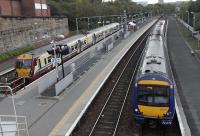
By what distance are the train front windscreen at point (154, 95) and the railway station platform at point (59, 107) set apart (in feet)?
12.7

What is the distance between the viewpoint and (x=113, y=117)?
62.2 ft

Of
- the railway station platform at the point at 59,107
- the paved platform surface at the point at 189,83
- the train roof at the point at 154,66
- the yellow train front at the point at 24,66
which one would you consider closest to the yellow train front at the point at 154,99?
the train roof at the point at 154,66

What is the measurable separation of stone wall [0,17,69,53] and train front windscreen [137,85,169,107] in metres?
28.4

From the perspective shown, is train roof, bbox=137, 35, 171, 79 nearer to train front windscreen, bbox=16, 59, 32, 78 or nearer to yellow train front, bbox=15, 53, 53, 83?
yellow train front, bbox=15, 53, 53, 83

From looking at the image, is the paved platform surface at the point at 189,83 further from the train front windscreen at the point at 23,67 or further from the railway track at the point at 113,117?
the train front windscreen at the point at 23,67

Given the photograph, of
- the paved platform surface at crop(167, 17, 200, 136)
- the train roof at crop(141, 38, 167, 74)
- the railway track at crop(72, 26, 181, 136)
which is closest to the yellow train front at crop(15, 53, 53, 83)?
the railway track at crop(72, 26, 181, 136)

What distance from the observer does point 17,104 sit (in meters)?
20.8

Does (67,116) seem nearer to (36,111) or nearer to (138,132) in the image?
(36,111)

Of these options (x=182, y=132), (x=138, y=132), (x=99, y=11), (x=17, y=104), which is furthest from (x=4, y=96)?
(x=99, y=11)

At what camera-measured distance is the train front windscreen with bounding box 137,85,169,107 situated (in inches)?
640

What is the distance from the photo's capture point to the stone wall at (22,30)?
138 feet

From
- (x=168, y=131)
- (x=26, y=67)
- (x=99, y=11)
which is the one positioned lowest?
(x=168, y=131)

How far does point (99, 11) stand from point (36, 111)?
7346 cm

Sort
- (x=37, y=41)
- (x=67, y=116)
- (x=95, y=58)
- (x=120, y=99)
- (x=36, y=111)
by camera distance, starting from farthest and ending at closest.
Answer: (x=37, y=41), (x=95, y=58), (x=120, y=99), (x=36, y=111), (x=67, y=116)
